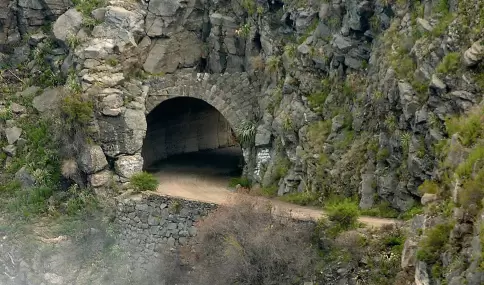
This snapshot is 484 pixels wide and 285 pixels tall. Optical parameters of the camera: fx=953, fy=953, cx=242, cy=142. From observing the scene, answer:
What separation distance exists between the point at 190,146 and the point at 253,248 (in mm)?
17024

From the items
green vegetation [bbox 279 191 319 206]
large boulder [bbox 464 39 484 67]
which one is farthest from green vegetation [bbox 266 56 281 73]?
large boulder [bbox 464 39 484 67]

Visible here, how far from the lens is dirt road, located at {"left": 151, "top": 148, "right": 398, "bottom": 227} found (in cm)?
3806

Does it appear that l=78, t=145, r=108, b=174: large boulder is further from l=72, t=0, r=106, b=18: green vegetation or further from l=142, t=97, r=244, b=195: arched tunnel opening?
l=72, t=0, r=106, b=18: green vegetation

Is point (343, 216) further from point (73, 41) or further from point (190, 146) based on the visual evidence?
point (190, 146)

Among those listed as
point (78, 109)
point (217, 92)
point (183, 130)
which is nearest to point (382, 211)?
point (217, 92)

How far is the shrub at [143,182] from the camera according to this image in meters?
42.1

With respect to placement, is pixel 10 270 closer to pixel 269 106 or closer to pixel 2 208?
pixel 2 208

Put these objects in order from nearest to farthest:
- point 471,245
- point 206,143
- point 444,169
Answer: point 471,245
point 444,169
point 206,143

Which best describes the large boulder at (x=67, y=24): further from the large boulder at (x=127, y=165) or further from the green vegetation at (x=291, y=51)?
the green vegetation at (x=291, y=51)

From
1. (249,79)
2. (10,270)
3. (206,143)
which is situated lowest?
(10,270)

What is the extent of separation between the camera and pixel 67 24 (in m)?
46.1

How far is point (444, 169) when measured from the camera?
1099 inches

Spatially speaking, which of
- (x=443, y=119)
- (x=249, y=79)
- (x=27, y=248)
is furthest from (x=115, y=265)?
(x=443, y=119)

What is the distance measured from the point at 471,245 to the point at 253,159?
66.9 feet
